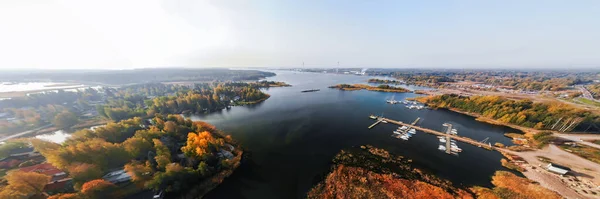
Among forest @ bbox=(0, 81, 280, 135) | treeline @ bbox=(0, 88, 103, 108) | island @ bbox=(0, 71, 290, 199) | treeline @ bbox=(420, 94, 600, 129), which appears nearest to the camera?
island @ bbox=(0, 71, 290, 199)

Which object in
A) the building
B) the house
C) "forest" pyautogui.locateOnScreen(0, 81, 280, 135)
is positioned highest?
"forest" pyautogui.locateOnScreen(0, 81, 280, 135)

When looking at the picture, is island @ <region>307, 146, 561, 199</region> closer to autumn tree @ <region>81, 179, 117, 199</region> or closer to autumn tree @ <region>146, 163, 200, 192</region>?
autumn tree @ <region>146, 163, 200, 192</region>

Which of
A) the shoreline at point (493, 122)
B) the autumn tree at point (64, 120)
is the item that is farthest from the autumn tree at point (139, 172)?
the shoreline at point (493, 122)

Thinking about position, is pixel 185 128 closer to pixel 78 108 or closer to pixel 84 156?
pixel 84 156

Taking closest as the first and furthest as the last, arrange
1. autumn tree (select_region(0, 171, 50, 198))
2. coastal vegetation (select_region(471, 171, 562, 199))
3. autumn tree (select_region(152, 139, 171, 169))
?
1. autumn tree (select_region(0, 171, 50, 198))
2. coastal vegetation (select_region(471, 171, 562, 199))
3. autumn tree (select_region(152, 139, 171, 169))

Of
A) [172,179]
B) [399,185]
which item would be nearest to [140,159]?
[172,179]

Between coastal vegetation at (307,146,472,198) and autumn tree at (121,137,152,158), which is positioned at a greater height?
autumn tree at (121,137,152,158)

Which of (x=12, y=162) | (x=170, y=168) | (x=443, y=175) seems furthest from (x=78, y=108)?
(x=443, y=175)

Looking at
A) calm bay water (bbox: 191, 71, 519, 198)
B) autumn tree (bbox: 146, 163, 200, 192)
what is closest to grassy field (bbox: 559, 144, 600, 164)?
calm bay water (bbox: 191, 71, 519, 198)
